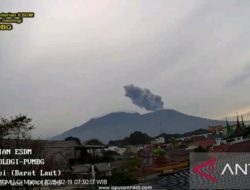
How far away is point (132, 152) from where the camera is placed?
17.7 feet

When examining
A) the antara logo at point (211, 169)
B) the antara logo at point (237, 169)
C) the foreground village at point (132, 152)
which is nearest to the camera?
the antara logo at point (237, 169)

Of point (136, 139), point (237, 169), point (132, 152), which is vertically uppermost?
point (136, 139)

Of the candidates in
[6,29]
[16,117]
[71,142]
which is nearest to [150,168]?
[71,142]

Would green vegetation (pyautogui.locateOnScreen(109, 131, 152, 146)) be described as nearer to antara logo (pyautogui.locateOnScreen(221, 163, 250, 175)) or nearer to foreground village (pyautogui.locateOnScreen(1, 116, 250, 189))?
foreground village (pyautogui.locateOnScreen(1, 116, 250, 189))

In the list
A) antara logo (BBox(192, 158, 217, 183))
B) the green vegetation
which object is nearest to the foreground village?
the green vegetation

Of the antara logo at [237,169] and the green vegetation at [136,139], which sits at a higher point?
the green vegetation at [136,139]

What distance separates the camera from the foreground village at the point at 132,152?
5059mm

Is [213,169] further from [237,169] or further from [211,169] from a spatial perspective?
[237,169]

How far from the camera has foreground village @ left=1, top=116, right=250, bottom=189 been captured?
→ 5059mm

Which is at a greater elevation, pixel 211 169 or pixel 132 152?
pixel 132 152

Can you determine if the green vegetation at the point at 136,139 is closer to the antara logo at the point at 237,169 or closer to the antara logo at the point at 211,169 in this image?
the antara logo at the point at 211,169

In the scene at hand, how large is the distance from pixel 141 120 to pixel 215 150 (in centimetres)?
78

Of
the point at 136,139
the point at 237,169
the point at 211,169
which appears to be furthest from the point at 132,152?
the point at 237,169

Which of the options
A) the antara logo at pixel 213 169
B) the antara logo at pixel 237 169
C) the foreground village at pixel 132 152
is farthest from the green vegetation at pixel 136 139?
the antara logo at pixel 237 169
